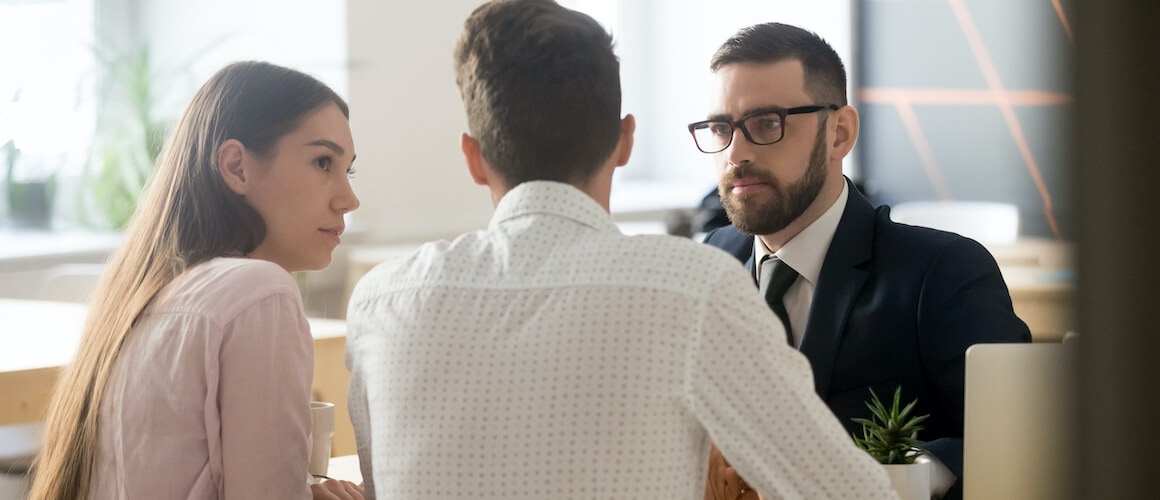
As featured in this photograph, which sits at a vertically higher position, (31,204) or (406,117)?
(406,117)

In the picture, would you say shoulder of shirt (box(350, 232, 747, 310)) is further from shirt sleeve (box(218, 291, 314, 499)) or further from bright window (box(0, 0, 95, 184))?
bright window (box(0, 0, 95, 184))

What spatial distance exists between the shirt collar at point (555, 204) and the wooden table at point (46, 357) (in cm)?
103

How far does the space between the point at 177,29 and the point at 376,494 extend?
4.18 m

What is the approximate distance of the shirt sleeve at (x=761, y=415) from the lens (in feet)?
3.13

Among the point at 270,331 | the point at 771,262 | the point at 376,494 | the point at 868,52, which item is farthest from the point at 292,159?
the point at 868,52

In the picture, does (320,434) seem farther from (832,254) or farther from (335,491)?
(832,254)

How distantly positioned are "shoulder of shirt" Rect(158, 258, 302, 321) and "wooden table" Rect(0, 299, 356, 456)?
64 cm

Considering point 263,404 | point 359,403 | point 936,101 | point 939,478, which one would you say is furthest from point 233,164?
point 936,101

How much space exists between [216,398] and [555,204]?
20.7 inches

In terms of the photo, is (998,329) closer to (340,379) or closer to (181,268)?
(181,268)

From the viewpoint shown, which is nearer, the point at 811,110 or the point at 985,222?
the point at 811,110

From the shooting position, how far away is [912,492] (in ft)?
4.16

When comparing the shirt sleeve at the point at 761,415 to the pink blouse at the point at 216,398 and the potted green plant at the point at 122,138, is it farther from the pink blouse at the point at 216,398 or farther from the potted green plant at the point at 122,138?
the potted green plant at the point at 122,138

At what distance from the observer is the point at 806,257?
6.24 ft
